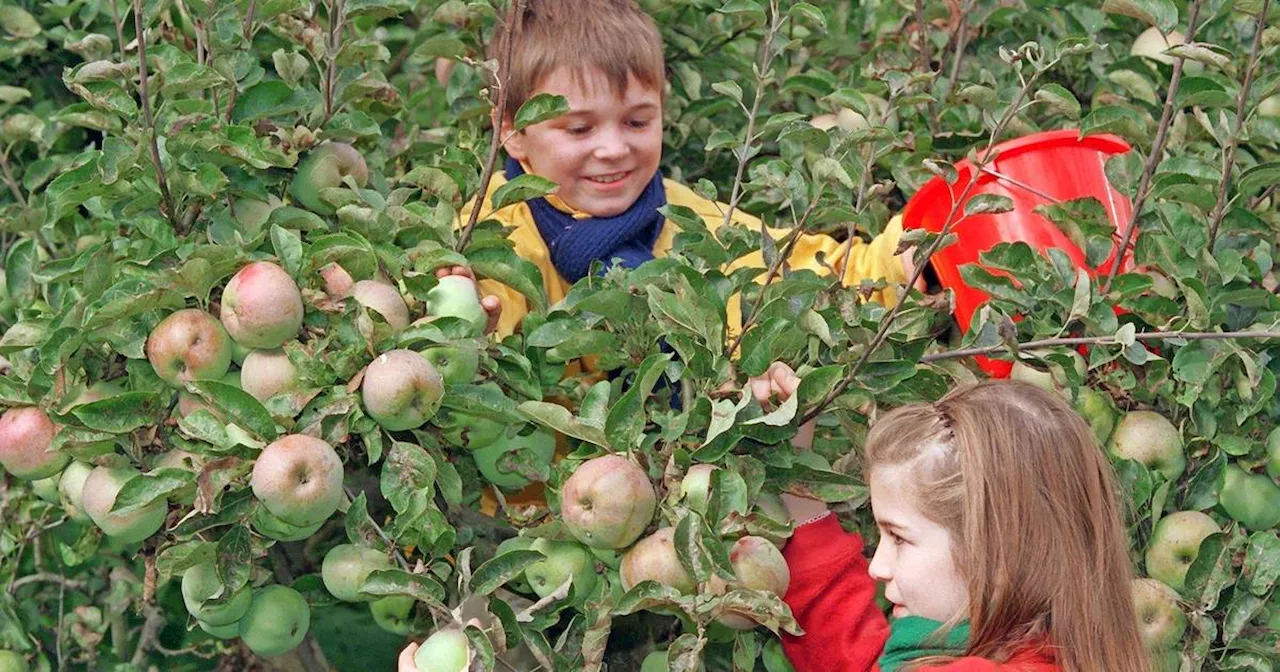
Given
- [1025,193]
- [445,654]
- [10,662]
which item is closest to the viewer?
[445,654]

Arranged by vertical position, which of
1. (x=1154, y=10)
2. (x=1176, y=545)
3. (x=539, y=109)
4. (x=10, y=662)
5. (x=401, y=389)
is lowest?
(x=10, y=662)

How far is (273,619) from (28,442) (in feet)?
1.03

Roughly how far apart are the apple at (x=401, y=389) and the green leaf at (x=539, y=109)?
0.33 metres

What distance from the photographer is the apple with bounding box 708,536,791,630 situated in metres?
1.73

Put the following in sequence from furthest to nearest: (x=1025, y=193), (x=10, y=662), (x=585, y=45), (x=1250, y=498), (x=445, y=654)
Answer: (x=585, y=45) < (x=10, y=662) < (x=1025, y=193) < (x=1250, y=498) < (x=445, y=654)

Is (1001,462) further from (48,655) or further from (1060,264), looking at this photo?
(48,655)

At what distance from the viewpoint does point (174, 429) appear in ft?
5.89

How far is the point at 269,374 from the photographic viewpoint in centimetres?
175

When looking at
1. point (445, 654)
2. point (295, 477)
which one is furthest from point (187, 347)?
point (445, 654)

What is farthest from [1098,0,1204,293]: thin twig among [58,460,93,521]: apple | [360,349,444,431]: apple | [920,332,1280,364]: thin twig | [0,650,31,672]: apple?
[0,650,31,672]: apple

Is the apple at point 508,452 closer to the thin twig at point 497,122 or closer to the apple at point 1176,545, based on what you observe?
the thin twig at point 497,122

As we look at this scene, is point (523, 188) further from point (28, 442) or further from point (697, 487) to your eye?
point (28, 442)

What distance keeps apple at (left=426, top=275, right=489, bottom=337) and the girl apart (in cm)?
43

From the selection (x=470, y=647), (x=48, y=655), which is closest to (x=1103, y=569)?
(x=470, y=647)
